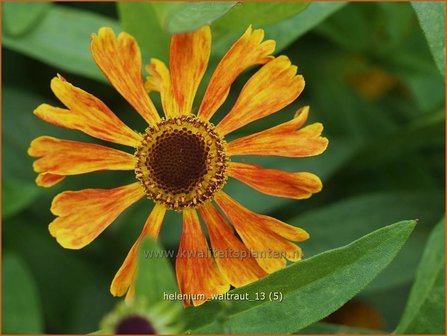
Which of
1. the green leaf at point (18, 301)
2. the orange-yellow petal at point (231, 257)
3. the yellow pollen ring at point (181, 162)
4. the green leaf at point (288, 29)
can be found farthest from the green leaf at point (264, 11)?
the green leaf at point (18, 301)

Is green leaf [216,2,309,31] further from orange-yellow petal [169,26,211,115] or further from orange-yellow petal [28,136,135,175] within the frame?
orange-yellow petal [28,136,135,175]

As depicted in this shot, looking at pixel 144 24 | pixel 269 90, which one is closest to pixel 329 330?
pixel 269 90

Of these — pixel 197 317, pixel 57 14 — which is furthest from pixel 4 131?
pixel 197 317

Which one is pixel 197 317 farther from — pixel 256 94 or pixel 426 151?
pixel 426 151

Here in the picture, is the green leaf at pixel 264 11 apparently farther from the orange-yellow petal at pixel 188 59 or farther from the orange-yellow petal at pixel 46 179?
the orange-yellow petal at pixel 46 179

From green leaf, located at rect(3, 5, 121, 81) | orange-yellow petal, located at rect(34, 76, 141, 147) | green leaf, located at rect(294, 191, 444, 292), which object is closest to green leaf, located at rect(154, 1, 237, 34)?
orange-yellow petal, located at rect(34, 76, 141, 147)

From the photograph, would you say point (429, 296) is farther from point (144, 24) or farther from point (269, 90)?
point (144, 24)
